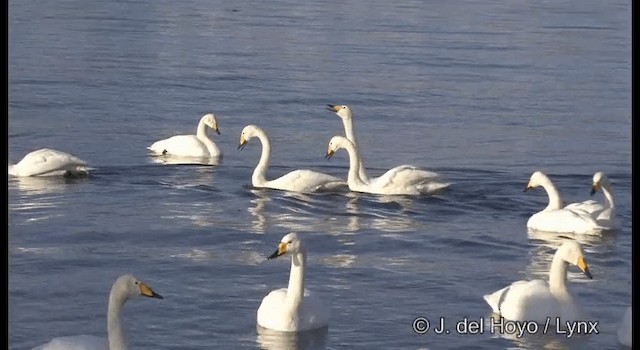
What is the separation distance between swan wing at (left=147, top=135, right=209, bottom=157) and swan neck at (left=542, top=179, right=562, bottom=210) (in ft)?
15.0

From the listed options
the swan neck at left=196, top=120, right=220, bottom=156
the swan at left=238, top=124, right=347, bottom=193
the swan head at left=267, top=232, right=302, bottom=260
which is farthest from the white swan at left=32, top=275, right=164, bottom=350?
the swan neck at left=196, top=120, right=220, bottom=156

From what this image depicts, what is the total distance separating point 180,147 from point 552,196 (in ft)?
16.1

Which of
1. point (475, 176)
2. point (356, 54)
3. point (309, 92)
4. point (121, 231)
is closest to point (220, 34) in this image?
point (356, 54)

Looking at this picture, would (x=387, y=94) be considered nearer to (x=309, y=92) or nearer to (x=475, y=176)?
(x=309, y=92)

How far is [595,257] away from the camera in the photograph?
13820 millimetres

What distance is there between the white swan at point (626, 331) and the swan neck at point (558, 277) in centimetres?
79

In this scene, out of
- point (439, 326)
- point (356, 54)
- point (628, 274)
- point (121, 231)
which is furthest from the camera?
point (356, 54)

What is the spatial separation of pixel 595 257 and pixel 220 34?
18.7 metres

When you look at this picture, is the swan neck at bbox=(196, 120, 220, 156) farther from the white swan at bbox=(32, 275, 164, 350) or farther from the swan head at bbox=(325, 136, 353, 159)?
A: the white swan at bbox=(32, 275, 164, 350)

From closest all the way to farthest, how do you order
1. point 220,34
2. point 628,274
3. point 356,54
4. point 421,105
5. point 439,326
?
point 439,326 → point 628,274 → point 421,105 → point 356,54 → point 220,34

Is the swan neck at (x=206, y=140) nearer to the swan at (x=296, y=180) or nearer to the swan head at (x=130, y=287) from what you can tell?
the swan at (x=296, y=180)

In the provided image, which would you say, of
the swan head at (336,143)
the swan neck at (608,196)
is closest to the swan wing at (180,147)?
the swan head at (336,143)

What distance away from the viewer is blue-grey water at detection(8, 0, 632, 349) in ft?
39.1

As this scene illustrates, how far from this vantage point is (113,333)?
32.3ft
